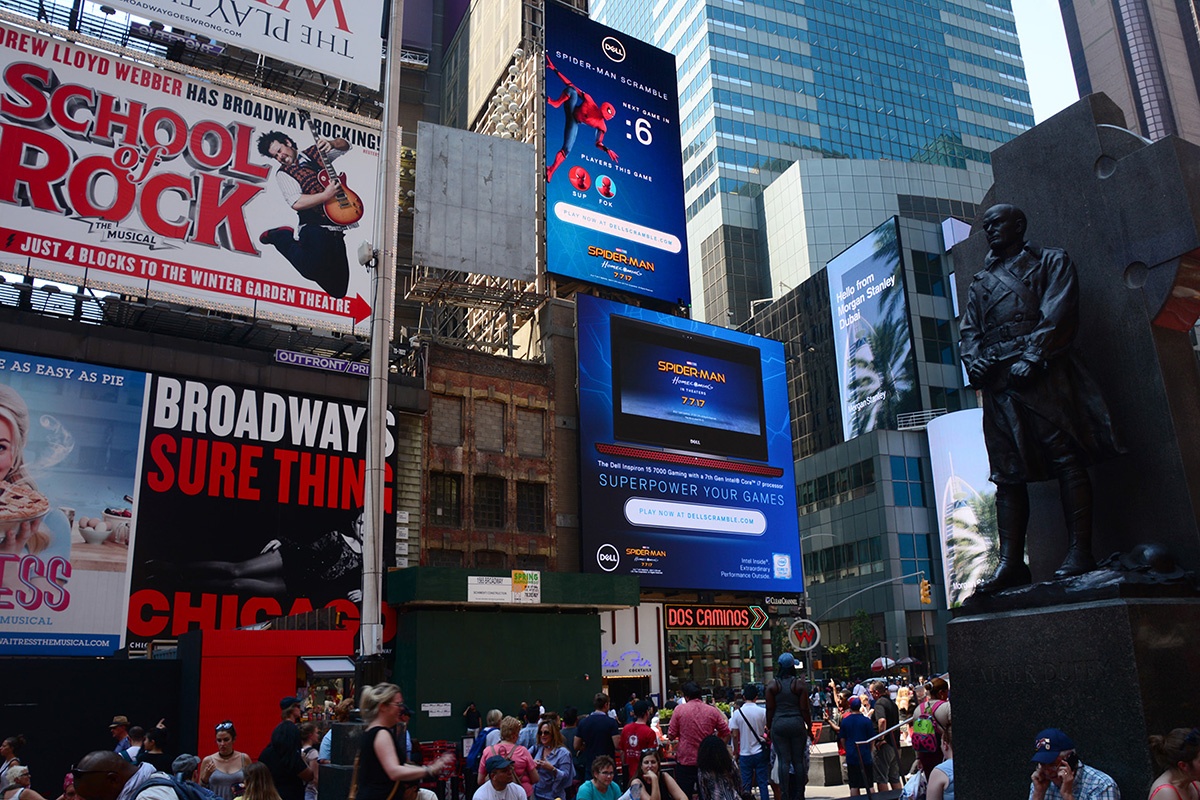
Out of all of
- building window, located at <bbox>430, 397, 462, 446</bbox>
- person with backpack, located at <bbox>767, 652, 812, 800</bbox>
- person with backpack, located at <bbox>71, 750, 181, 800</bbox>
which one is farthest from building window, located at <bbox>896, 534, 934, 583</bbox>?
person with backpack, located at <bbox>71, 750, 181, 800</bbox>

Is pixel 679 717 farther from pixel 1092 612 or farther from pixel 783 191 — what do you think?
pixel 783 191

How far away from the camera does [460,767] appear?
799 inches

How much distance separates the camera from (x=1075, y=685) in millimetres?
7164

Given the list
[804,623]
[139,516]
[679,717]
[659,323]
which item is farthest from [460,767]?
[659,323]

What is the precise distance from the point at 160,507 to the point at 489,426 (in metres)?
13.8

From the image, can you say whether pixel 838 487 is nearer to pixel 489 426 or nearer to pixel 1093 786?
pixel 489 426

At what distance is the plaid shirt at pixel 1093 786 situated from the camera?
639cm

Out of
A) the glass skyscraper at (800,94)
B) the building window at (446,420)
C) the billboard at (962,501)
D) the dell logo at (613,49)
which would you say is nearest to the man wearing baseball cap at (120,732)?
the building window at (446,420)

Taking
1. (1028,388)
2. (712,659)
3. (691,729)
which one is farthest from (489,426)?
(1028,388)

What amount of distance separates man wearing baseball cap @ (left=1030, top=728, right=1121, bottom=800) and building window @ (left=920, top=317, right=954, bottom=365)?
2937 inches

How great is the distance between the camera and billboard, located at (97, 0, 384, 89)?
34.7 meters

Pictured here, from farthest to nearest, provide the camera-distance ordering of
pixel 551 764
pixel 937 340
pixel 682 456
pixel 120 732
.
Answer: pixel 937 340 → pixel 682 456 → pixel 120 732 → pixel 551 764

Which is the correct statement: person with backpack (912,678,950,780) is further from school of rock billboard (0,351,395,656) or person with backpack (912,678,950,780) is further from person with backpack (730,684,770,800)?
school of rock billboard (0,351,395,656)

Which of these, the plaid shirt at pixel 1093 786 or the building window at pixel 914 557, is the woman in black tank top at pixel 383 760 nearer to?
the plaid shirt at pixel 1093 786
